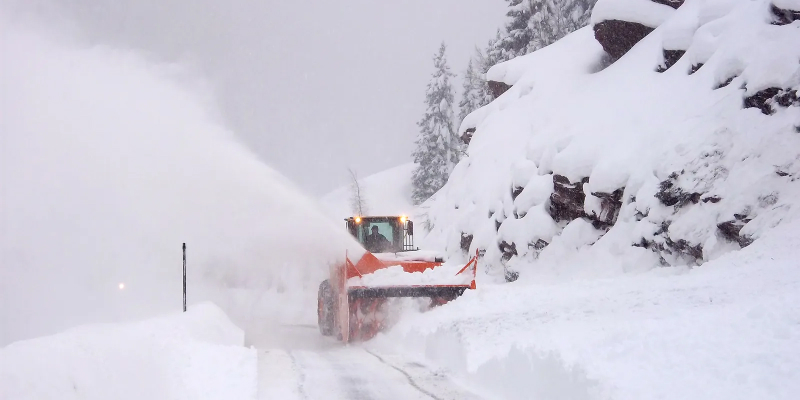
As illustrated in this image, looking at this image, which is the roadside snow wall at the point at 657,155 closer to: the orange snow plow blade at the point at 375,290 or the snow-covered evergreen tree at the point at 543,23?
the orange snow plow blade at the point at 375,290

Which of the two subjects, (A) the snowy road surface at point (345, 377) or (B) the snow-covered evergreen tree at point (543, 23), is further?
(B) the snow-covered evergreen tree at point (543, 23)

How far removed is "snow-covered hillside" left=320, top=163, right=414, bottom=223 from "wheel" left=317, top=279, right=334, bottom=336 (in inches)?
1746

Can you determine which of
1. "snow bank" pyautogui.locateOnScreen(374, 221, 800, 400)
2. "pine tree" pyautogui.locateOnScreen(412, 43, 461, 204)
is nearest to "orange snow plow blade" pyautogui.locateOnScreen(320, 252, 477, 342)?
"snow bank" pyautogui.locateOnScreen(374, 221, 800, 400)

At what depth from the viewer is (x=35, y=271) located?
26578 millimetres

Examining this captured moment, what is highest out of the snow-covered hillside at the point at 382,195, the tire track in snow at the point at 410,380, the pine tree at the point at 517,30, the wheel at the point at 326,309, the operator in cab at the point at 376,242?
the pine tree at the point at 517,30

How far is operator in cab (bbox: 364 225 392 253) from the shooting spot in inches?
630

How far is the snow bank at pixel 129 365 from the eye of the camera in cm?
402

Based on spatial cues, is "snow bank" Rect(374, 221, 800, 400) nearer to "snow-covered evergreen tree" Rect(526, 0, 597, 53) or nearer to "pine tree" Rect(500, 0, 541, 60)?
"snow-covered evergreen tree" Rect(526, 0, 597, 53)

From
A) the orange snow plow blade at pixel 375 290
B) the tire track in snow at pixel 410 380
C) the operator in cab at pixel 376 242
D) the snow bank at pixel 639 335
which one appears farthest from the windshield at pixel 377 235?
the tire track in snow at pixel 410 380

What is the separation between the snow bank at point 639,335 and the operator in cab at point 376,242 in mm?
3669

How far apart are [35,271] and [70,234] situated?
6.64 feet

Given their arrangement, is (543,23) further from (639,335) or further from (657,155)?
(639,335)

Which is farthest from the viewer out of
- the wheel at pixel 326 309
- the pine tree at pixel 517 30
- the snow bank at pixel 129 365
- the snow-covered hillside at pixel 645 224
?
the pine tree at pixel 517 30

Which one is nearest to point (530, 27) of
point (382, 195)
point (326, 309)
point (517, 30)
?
point (517, 30)
